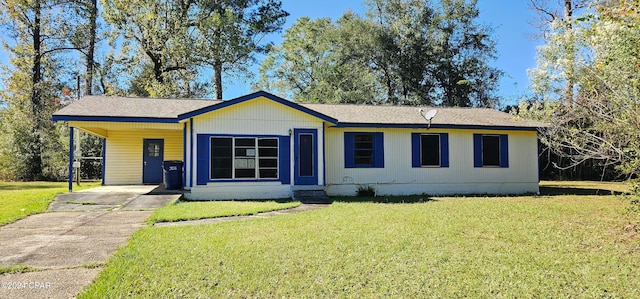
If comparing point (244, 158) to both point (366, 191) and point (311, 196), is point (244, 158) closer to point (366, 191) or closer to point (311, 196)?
point (311, 196)

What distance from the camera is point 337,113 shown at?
1444 cm

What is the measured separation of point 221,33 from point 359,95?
407 inches

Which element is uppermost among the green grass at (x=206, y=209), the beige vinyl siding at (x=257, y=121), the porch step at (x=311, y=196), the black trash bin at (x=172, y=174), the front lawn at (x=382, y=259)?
the beige vinyl siding at (x=257, y=121)

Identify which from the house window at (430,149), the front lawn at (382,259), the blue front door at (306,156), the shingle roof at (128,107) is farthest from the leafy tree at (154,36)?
the front lawn at (382,259)

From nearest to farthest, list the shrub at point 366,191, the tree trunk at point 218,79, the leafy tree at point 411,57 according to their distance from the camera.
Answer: the shrub at point 366,191 < the tree trunk at point 218,79 < the leafy tree at point 411,57

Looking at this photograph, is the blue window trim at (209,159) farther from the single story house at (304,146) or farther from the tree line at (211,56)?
the tree line at (211,56)

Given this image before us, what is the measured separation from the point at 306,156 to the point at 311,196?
4.37ft

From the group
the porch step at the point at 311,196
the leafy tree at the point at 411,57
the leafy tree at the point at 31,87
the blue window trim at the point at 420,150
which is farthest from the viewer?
the leafy tree at the point at 411,57

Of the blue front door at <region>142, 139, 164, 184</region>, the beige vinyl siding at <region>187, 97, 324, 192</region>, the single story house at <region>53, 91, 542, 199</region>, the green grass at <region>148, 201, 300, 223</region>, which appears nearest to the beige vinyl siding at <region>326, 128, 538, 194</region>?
the single story house at <region>53, 91, 542, 199</region>

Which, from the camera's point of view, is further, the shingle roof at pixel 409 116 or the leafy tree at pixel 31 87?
the leafy tree at pixel 31 87

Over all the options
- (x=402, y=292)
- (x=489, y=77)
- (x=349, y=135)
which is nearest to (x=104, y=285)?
(x=402, y=292)

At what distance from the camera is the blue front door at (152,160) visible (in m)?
14.8

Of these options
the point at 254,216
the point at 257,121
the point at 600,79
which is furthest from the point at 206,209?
the point at 600,79

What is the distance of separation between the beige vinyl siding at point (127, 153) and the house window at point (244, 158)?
4.21m
